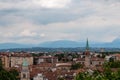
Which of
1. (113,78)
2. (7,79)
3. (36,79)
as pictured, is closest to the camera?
(113,78)

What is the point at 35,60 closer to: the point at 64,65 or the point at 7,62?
the point at 7,62

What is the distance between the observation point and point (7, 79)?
7038 centimetres

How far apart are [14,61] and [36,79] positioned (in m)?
62.4

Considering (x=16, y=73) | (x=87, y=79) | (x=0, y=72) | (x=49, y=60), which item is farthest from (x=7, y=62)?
(x=87, y=79)

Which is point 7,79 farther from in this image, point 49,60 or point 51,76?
point 49,60

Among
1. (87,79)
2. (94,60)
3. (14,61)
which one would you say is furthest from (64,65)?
(87,79)

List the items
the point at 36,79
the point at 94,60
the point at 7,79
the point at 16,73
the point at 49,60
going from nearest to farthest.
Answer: the point at 7,79 → the point at 36,79 → the point at 16,73 → the point at 94,60 → the point at 49,60

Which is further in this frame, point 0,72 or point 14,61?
point 14,61

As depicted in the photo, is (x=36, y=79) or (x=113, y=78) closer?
(x=113, y=78)

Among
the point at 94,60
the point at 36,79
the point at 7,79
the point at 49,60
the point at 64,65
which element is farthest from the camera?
the point at 49,60

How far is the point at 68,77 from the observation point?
78250 millimetres

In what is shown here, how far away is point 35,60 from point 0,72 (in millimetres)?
78708

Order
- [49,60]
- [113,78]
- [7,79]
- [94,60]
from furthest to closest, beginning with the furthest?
[49,60]
[94,60]
[7,79]
[113,78]

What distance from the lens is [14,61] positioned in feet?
454
